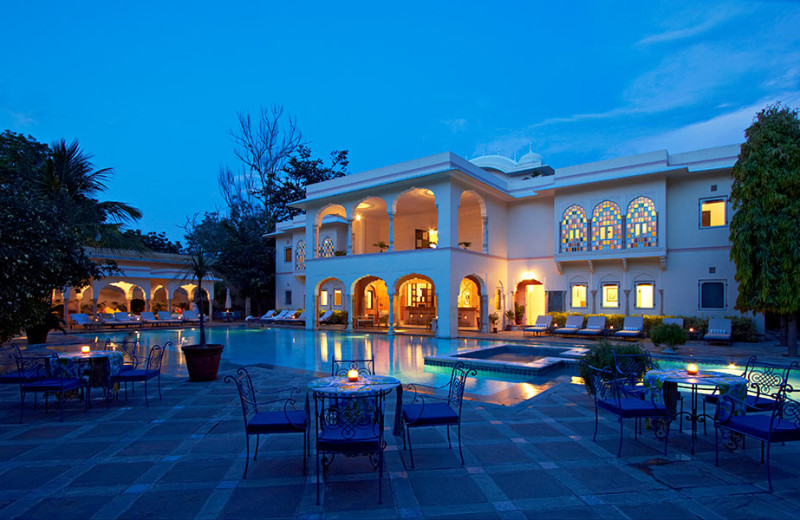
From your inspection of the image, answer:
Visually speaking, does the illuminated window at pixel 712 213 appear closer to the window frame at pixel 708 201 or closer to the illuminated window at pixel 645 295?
the window frame at pixel 708 201

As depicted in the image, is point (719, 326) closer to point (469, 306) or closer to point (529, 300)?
point (529, 300)

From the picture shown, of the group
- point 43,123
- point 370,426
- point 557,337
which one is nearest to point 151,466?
point 370,426

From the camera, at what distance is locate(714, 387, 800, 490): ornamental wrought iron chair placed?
3.87 metres

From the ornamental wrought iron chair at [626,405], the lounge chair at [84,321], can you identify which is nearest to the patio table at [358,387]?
the ornamental wrought iron chair at [626,405]

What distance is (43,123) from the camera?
135m

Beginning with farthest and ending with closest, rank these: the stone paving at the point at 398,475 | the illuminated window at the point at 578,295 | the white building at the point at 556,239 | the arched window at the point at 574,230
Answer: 1. the illuminated window at the point at 578,295
2. the arched window at the point at 574,230
3. the white building at the point at 556,239
4. the stone paving at the point at 398,475

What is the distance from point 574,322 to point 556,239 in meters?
3.65

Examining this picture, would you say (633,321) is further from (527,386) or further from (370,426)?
(370,426)

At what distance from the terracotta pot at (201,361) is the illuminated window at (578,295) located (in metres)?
15.3

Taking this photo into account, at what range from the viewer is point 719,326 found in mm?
14898

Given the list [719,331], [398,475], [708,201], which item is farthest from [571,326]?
[398,475]

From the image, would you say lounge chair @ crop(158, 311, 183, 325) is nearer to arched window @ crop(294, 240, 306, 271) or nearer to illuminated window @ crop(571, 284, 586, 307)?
arched window @ crop(294, 240, 306, 271)

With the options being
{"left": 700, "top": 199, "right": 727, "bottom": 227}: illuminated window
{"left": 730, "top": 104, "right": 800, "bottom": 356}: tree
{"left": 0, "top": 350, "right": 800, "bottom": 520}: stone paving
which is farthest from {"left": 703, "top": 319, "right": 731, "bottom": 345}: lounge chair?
{"left": 0, "top": 350, "right": 800, "bottom": 520}: stone paving

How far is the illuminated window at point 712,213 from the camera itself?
1652 cm
